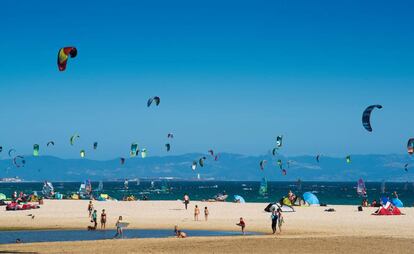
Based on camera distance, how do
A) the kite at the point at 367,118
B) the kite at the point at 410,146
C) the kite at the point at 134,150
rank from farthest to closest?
1. the kite at the point at 134,150
2. the kite at the point at 410,146
3. the kite at the point at 367,118

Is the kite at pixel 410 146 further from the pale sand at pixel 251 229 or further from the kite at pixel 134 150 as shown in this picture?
the kite at pixel 134 150

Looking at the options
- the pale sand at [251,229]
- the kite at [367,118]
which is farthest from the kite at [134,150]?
the kite at [367,118]

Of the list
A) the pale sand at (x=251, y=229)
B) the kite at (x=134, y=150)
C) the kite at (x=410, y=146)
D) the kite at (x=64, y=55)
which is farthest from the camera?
the kite at (x=134, y=150)

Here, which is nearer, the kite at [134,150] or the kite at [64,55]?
the kite at [64,55]

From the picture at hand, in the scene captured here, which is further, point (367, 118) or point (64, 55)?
point (367, 118)

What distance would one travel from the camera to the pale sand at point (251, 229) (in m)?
23.5

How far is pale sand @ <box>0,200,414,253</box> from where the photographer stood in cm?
2348

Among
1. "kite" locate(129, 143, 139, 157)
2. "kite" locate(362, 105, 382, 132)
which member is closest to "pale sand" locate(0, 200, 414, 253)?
"kite" locate(362, 105, 382, 132)

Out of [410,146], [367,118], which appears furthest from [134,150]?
[367,118]

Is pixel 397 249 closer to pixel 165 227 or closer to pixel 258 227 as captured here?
pixel 258 227

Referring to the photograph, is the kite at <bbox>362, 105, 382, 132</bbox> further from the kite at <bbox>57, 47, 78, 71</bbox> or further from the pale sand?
the kite at <bbox>57, 47, 78, 71</bbox>

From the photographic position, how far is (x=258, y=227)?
3322 centimetres

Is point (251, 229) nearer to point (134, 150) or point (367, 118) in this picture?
point (367, 118)

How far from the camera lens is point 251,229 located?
32344 millimetres
